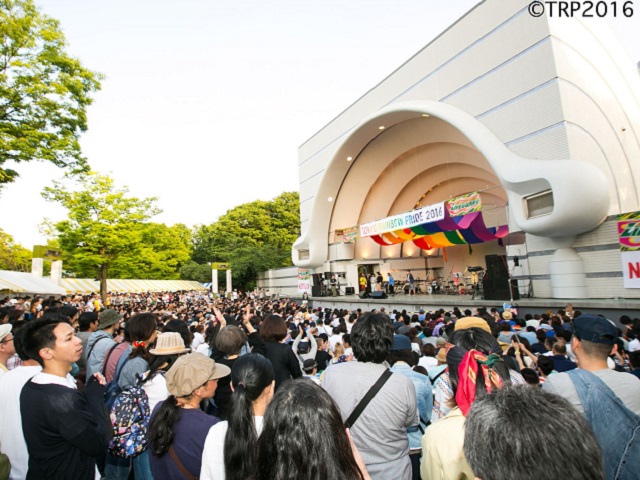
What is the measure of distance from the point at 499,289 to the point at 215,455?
1206 cm

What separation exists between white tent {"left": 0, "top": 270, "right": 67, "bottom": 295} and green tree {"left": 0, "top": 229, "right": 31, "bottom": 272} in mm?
24913

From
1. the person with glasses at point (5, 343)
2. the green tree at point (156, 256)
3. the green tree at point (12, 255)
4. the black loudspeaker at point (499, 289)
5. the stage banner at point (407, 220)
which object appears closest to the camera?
the person with glasses at point (5, 343)

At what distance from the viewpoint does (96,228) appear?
23.1 m

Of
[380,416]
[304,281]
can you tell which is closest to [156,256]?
[304,281]

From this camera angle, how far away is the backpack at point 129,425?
7.32 ft

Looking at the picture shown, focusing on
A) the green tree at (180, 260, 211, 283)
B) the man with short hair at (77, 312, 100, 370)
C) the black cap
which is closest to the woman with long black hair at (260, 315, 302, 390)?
the black cap

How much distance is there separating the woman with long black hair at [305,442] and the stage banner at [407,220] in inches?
530

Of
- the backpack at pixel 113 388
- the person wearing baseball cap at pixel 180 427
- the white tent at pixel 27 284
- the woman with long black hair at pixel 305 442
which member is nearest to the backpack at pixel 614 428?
the woman with long black hair at pixel 305 442

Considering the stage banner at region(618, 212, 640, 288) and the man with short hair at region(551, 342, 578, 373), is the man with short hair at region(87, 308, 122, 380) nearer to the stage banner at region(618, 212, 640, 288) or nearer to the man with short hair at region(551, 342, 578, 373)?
the man with short hair at region(551, 342, 578, 373)

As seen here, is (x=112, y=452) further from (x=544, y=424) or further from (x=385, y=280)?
(x=385, y=280)

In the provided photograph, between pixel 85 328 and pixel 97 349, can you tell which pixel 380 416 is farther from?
pixel 85 328

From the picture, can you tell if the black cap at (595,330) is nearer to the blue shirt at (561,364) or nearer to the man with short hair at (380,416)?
the man with short hair at (380,416)

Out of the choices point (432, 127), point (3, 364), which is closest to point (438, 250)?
point (432, 127)

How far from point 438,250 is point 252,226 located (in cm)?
2144
